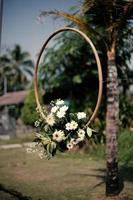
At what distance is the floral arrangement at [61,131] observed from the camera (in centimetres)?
774

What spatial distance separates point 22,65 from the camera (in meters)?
55.0

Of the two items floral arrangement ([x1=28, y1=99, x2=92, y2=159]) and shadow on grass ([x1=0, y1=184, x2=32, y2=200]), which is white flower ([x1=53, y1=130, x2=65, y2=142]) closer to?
floral arrangement ([x1=28, y1=99, x2=92, y2=159])

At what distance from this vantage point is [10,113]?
113 ft

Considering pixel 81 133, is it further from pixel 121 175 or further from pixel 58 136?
pixel 121 175

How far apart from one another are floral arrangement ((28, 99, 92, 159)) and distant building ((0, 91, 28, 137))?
65.4 feet

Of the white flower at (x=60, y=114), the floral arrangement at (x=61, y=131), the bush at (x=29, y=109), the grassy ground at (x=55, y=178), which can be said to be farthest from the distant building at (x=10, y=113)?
the white flower at (x=60, y=114)

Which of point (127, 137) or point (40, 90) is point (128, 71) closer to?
point (127, 137)

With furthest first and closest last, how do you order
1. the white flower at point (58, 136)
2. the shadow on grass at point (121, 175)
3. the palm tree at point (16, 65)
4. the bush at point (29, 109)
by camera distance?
the palm tree at point (16, 65) < the bush at point (29, 109) < the shadow on grass at point (121, 175) < the white flower at point (58, 136)

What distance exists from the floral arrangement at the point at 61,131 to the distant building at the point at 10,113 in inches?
785

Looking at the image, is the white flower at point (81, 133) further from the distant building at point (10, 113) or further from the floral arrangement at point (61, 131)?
the distant building at point (10, 113)

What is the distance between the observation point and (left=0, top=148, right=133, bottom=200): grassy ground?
9.01m

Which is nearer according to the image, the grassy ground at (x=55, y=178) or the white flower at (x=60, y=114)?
the white flower at (x=60, y=114)

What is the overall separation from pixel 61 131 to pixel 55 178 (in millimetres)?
3454

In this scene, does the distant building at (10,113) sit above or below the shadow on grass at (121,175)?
above
